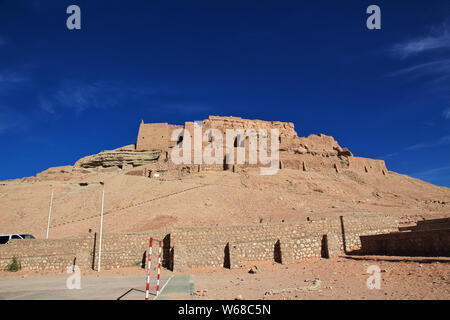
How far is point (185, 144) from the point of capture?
4822 cm

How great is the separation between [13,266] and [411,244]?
17954 mm

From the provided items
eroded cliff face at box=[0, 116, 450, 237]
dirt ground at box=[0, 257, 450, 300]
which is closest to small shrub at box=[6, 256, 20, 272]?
dirt ground at box=[0, 257, 450, 300]

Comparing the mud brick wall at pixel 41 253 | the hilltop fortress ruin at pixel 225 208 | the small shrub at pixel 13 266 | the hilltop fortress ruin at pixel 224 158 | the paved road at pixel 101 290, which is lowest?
the paved road at pixel 101 290

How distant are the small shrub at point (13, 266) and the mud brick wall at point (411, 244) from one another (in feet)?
55.4

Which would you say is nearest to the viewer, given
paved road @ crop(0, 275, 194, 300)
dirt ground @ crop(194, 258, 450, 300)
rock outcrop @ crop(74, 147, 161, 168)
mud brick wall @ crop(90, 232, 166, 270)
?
dirt ground @ crop(194, 258, 450, 300)

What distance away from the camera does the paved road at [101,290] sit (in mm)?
7863

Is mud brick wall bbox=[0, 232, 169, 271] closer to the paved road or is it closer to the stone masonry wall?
the stone masonry wall

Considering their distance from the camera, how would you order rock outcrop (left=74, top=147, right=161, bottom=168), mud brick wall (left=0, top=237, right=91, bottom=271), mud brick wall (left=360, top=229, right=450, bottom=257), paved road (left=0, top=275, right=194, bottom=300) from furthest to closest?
rock outcrop (left=74, top=147, right=161, bottom=168) → mud brick wall (left=0, top=237, right=91, bottom=271) → mud brick wall (left=360, top=229, right=450, bottom=257) → paved road (left=0, top=275, right=194, bottom=300)

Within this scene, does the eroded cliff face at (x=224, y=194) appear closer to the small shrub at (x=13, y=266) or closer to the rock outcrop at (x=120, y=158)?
the rock outcrop at (x=120, y=158)

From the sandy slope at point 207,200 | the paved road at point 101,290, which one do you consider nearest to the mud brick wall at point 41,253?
the paved road at point 101,290

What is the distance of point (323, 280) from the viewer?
9.36 metres

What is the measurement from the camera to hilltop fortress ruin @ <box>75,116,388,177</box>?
4481 cm

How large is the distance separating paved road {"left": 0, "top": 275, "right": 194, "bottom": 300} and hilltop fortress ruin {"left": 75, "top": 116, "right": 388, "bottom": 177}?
30.8 m

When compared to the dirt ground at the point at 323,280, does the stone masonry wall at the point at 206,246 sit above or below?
above
